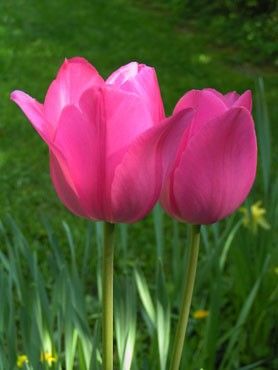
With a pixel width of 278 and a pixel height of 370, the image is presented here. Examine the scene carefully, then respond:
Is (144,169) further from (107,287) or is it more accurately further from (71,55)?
(71,55)

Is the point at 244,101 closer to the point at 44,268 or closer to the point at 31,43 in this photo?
the point at 44,268

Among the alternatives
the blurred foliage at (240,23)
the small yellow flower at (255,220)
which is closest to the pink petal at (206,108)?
the small yellow flower at (255,220)

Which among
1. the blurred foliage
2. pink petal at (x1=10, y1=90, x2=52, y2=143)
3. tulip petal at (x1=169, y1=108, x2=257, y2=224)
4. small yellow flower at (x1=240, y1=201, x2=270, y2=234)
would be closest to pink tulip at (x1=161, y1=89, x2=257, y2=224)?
tulip petal at (x1=169, y1=108, x2=257, y2=224)

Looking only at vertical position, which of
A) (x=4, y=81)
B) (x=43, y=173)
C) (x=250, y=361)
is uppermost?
(x=4, y=81)

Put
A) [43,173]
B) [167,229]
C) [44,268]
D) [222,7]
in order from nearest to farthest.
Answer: [44,268]
[167,229]
[43,173]
[222,7]

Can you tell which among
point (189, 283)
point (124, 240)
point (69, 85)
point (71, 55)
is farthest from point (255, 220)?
point (71, 55)

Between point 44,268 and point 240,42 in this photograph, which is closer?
point 44,268

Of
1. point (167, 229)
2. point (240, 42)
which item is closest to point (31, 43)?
point (240, 42)
